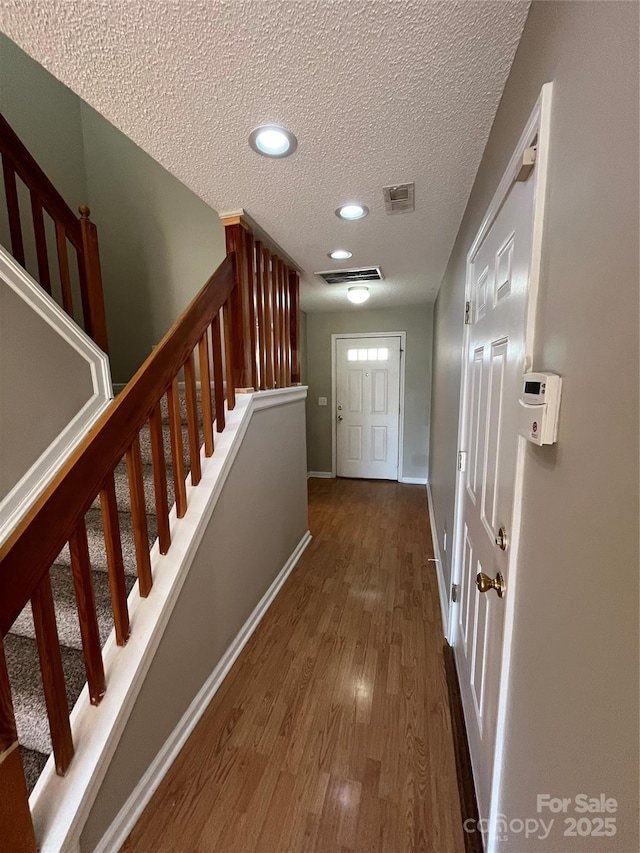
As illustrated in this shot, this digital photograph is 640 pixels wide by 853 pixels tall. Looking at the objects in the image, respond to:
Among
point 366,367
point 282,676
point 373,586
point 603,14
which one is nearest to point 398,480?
point 366,367

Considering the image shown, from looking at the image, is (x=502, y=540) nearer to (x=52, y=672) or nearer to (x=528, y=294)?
(x=528, y=294)

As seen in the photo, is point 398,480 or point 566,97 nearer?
point 566,97

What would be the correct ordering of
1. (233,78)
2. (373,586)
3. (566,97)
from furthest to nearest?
(373,586) < (233,78) < (566,97)

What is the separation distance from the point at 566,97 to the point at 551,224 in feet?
0.67

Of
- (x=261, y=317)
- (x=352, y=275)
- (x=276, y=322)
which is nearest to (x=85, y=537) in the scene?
(x=261, y=317)

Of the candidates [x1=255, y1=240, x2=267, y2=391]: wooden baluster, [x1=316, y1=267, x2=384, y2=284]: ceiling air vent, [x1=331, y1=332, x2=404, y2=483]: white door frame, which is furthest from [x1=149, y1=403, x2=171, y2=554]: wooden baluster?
[x1=331, y1=332, x2=404, y2=483]: white door frame

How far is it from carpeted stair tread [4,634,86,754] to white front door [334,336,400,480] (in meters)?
3.93

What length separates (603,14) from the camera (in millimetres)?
496

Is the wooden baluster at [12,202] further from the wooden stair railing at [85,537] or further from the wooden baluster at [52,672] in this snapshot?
the wooden baluster at [52,672]

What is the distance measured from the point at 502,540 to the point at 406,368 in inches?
150

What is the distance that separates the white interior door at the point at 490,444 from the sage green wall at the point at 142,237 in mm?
2476

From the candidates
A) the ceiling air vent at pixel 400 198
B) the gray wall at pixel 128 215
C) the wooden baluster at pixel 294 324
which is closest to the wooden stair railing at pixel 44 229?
the gray wall at pixel 128 215

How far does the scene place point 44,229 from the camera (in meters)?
2.11

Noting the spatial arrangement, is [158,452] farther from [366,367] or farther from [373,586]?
[366,367]
